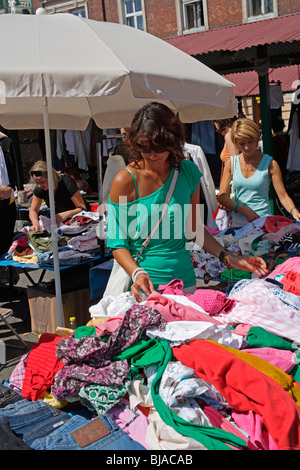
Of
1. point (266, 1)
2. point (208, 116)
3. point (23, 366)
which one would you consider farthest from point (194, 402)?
point (266, 1)

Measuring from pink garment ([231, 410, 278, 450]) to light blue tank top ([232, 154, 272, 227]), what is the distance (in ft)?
10.2

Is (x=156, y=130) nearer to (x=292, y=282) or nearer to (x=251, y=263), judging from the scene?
(x=251, y=263)

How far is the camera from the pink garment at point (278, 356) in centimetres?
217

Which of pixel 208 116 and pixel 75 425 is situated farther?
pixel 208 116

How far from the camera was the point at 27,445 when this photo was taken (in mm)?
1775

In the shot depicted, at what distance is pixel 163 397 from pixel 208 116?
3618mm

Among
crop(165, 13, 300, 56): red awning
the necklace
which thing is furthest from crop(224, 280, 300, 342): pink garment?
crop(165, 13, 300, 56): red awning

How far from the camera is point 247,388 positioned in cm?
188

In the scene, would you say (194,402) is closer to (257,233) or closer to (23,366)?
(23,366)

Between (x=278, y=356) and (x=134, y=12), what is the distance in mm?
21103

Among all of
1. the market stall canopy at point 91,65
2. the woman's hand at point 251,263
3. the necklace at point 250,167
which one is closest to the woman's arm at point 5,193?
the market stall canopy at point 91,65

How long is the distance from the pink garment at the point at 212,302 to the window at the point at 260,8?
1763 cm

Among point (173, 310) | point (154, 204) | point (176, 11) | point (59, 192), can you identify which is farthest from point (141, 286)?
point (176, 11)

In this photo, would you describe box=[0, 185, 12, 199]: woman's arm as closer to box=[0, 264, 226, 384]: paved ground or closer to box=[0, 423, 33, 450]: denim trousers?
box=[0, 264, 226, 384]: paved ground
